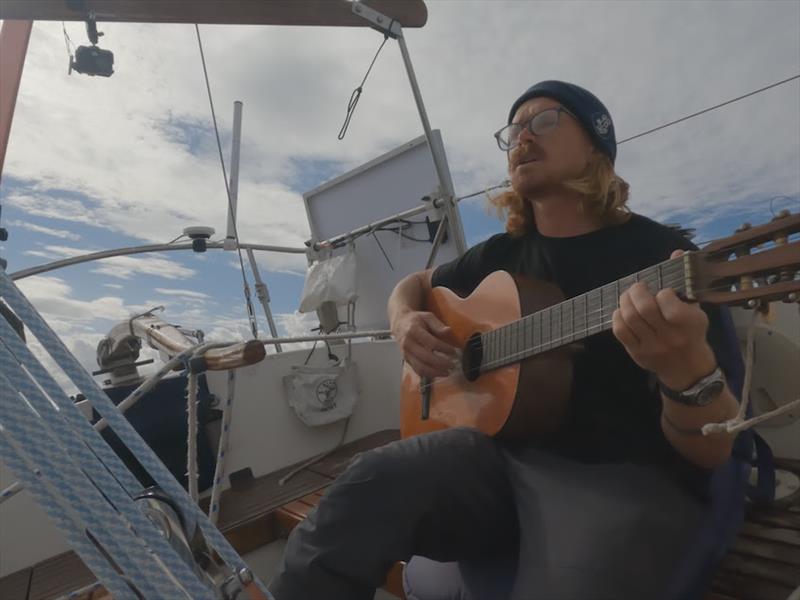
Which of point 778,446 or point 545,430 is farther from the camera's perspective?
point 778,446

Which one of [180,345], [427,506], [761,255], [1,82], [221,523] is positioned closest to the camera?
[761,255]

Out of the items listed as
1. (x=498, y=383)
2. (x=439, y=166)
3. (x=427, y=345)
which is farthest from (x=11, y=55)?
(x=498, y=383)

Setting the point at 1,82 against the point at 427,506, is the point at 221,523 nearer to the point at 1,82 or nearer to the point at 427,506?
the point at 427,506

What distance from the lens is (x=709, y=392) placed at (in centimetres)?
72

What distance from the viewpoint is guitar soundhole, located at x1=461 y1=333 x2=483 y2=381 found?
1.19 meters

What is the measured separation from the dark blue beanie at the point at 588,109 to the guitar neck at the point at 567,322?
0.51 m

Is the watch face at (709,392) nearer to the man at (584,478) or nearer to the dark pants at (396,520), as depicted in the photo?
the man at (584,478)

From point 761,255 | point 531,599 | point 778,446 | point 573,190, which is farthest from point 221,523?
point 778,446

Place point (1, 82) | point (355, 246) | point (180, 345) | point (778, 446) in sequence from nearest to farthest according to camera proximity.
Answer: point (180, 345) → point (778, 446) → point (1, 82) → point (355, 246)

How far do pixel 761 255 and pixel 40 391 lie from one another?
89cm

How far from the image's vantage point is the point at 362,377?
2711 millimetres

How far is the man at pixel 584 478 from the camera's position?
2.25ft

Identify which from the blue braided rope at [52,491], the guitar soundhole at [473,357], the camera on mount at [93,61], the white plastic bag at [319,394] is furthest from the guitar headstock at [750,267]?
the camera on mount at [93,61]

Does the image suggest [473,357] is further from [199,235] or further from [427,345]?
[199,235]
